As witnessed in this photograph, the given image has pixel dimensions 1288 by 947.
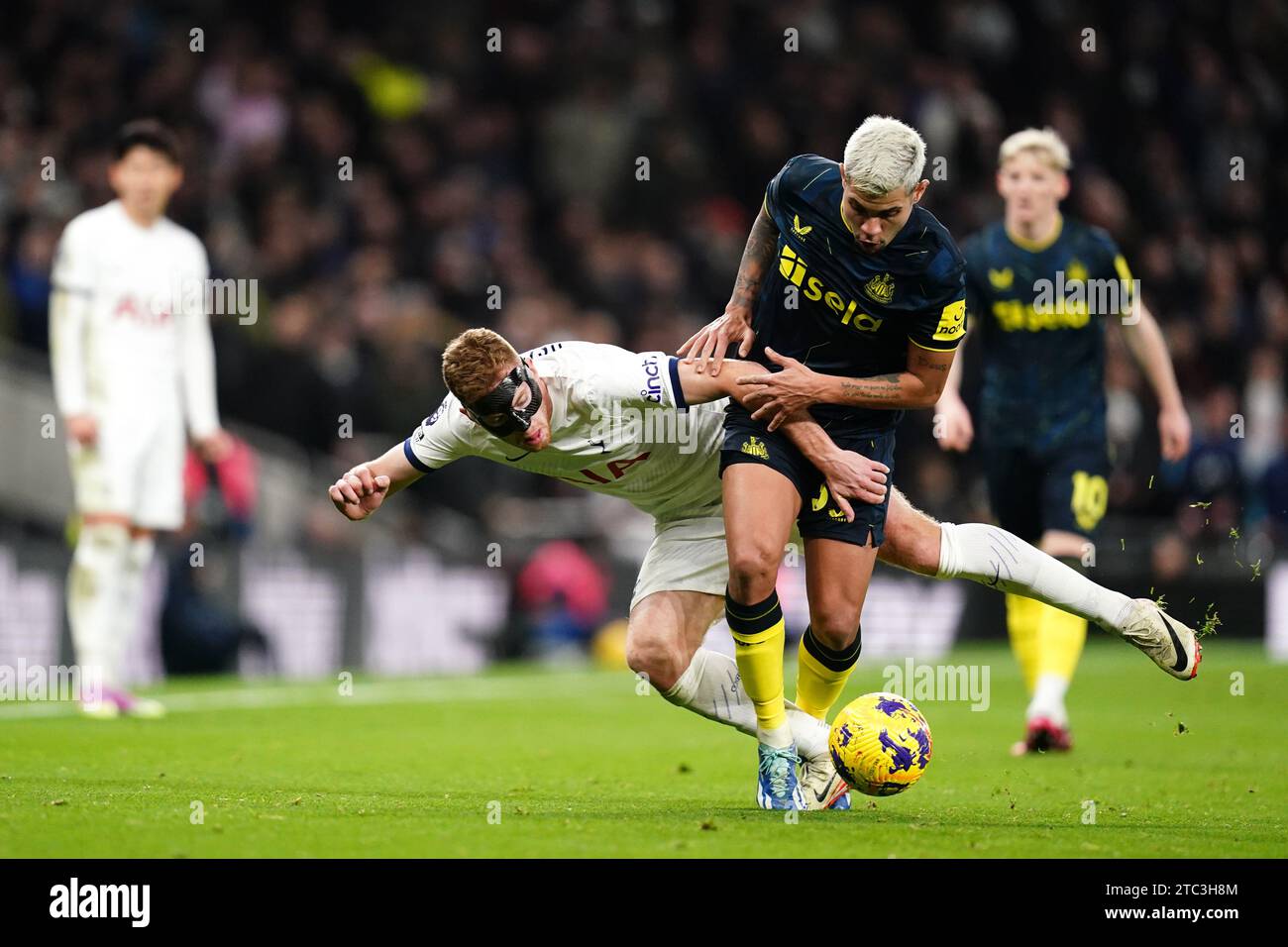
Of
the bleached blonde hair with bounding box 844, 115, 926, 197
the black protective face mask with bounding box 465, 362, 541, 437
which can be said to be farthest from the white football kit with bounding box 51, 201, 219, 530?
the bleached blonde hair with bounding box 844, 115, 926, 197

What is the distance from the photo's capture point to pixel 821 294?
6.46 meters

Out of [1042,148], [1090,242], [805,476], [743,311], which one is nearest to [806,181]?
[743,311]

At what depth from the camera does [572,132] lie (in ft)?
61.4

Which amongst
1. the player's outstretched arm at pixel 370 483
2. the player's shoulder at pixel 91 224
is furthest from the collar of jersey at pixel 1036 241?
the player's shoulder at pixel 91 224

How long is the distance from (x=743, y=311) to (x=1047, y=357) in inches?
109

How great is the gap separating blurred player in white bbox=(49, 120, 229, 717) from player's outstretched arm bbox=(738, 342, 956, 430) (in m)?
4.41

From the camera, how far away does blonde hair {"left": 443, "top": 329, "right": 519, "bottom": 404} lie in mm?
5953

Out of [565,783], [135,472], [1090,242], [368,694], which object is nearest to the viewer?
[565,783]

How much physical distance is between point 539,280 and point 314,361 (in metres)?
3.12

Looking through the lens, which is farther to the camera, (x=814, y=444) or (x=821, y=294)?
(x=821, y=294)


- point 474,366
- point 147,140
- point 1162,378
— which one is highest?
point 147,140

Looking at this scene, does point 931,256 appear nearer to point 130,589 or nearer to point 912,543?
point 912,543

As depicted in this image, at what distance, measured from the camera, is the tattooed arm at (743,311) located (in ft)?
21.3
